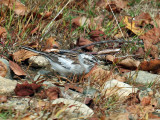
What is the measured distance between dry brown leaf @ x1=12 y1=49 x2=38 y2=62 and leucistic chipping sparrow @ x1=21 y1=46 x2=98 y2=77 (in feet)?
0.25

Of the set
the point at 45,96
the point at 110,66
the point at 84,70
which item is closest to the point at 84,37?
the point at 110,66

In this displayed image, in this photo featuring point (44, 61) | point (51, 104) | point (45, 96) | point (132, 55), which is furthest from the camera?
point (132, 55)

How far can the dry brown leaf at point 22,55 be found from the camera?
151 inches

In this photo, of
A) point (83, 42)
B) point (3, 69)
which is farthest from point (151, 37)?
point (3, 69)

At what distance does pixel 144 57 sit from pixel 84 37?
1.02m

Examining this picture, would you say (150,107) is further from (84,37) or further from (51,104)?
(84,37)

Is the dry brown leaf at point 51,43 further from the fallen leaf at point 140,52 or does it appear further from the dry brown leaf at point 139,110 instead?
the dry brown leaf at point 139,110

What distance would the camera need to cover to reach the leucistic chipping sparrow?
3.94 meters

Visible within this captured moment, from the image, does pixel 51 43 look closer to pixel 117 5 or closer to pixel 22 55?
pixel 22 55

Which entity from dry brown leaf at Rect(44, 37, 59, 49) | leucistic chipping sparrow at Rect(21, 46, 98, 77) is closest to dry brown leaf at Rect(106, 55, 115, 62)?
leucistic chipping sparrow at Rect(21, 46, 98, 77)

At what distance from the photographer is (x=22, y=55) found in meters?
3.89

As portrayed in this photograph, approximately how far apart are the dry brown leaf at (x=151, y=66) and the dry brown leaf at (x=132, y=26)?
100 cm

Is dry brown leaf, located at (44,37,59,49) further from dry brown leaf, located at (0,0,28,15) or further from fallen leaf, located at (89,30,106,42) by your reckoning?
fallen leaf, located at (89,30,106,42)

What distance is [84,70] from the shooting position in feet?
12.8
